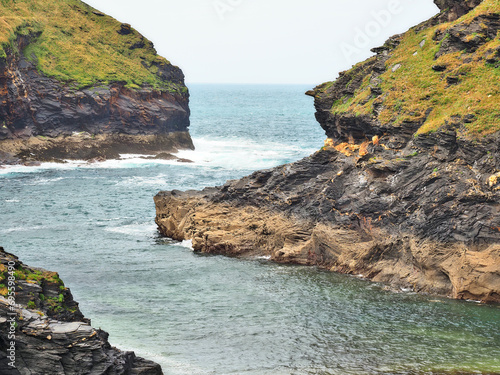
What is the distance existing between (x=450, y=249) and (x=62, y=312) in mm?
24022

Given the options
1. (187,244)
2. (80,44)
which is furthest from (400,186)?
(80,44)

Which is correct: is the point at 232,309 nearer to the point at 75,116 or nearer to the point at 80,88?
the point at 75,116

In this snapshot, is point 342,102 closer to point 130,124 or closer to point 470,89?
point 470,89

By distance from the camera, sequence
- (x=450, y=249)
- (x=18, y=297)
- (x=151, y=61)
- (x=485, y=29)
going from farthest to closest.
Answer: (x=151, y=61) < (x=485, y=29) < (x=450, y=249) < (x=18, y=297)

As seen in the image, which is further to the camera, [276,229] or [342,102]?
[342,102]

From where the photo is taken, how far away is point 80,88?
4114 inches

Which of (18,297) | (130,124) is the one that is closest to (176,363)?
(18,297)

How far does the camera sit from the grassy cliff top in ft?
350

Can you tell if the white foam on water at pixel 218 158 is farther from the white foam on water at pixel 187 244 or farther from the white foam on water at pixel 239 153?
the white foam on water at pixel 187 244

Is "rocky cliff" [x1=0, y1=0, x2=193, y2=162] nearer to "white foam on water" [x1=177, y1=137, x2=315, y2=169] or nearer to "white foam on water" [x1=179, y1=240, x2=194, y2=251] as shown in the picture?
"white foam on water" [x1=177, y1=137, x2=315, y2=169]

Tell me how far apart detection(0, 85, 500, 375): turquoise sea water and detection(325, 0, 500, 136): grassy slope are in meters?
12.5

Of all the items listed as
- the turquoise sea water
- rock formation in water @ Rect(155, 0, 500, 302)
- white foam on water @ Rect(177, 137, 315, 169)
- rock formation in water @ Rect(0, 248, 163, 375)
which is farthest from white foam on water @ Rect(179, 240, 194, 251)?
white foam on water @ Rect(177, 137, 315, 169)

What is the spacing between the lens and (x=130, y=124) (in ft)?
347

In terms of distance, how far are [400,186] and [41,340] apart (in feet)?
91.0
